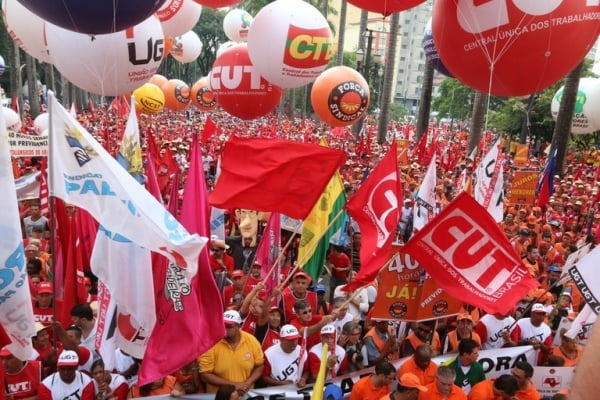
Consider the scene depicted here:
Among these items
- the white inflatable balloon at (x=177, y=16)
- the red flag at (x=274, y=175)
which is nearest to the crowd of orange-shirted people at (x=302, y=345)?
the red flag at (x=274, y=175)

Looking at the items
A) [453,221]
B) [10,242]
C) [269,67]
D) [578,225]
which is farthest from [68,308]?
[578,225]

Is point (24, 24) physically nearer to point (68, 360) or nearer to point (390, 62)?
point (68, 360)

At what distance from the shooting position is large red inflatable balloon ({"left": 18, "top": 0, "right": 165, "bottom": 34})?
15.1 ft

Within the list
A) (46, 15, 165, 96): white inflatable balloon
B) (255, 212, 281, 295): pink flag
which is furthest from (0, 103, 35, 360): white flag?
(46, 15, 165, 96): white inflatable balloon

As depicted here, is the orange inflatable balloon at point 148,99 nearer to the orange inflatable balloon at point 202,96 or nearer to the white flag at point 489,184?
the orange inflatable balloon at point 202,96

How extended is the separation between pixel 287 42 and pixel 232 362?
592cm

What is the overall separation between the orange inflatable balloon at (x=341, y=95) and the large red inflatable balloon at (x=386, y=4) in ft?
19.8

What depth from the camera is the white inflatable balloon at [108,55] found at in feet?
22.6

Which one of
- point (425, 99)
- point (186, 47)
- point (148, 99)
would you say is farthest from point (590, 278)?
point (186, 47)

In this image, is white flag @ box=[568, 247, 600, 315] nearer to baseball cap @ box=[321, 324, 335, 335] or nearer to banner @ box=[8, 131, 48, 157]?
baseball cap @ box=[321, 324, 335, 335]

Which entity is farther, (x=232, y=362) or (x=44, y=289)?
(x=44, y=289)

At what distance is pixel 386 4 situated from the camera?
612 centimetres

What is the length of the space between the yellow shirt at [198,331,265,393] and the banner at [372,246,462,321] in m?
1.26

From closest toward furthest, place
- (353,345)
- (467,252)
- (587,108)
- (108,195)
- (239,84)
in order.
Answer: (108,195)
(467,252)
(353,345)
(239,84)
(587,108)
